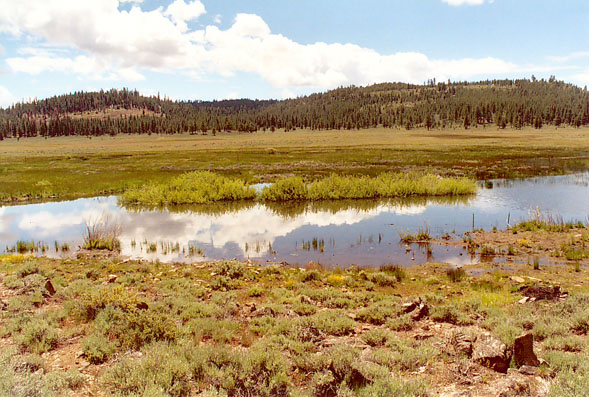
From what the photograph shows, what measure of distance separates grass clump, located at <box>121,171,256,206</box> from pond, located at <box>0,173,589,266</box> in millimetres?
1380

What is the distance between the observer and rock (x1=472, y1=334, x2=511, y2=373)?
647 cm

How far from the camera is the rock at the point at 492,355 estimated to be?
21.2 ft

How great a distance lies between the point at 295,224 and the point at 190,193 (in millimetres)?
11242

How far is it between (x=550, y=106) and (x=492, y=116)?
27565 mm

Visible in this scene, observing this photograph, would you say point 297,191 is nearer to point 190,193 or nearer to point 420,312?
point 190,193

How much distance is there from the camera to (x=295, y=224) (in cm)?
2358

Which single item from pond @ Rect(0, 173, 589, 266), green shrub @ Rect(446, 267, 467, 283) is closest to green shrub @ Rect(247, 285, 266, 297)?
pond @ Rect(0, 173, 589, 266)

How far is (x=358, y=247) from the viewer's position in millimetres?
18391

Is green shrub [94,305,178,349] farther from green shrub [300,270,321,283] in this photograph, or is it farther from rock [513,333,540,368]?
rock [513,333,540,368]

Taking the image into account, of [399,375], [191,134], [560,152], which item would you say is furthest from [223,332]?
[191,134]

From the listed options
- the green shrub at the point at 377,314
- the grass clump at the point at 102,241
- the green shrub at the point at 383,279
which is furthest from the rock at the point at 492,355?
the grass clump at the point at 102,241

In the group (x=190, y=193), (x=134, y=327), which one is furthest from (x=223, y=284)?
(x=190, y=193)

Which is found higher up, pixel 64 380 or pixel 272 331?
pixel 64 380

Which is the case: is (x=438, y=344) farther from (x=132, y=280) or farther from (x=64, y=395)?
(x=132, y=280)
